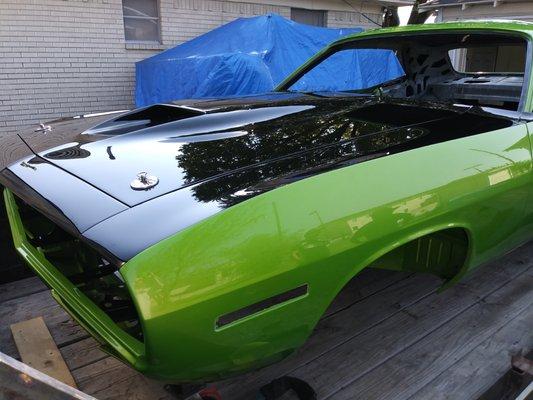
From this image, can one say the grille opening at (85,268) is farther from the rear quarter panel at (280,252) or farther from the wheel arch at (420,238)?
the wheel arch at (420,238)

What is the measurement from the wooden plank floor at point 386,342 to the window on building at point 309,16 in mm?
8582

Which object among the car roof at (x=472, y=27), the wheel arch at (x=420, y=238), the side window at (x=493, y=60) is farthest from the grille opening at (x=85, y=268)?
the side window at (x=493, y=60)

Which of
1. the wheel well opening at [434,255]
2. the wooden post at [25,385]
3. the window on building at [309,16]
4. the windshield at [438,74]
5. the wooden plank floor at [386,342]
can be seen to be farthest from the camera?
the window on building at [309,16]

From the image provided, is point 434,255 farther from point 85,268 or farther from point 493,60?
point 493,60

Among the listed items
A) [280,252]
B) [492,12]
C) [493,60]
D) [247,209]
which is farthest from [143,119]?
[493,60]

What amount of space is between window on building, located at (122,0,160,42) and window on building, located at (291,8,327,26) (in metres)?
3.12

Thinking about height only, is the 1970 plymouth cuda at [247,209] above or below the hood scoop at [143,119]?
below

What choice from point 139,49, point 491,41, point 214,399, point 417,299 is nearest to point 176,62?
point 139,49

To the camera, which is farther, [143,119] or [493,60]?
[493,60]

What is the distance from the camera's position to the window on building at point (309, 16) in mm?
10281

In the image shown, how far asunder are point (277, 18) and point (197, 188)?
6387 millimetres

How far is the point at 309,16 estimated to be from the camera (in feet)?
34.5

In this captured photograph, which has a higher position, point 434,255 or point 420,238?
point 420,238

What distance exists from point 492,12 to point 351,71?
4.78 metres
